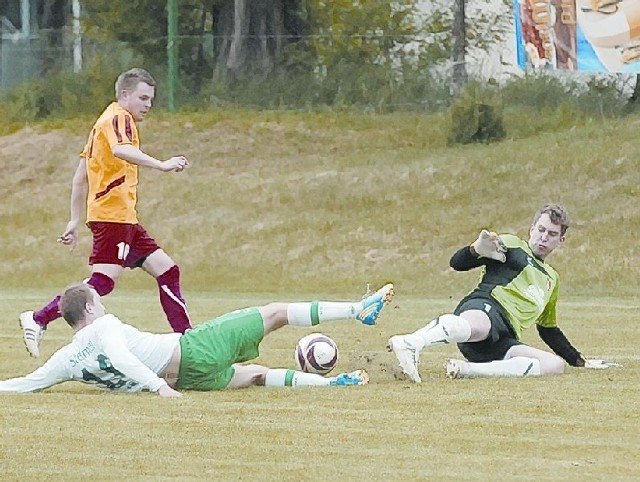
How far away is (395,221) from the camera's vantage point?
23.2 meters

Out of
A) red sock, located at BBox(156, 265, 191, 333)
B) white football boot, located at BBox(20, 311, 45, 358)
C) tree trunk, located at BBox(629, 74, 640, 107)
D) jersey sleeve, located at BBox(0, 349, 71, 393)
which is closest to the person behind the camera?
jersey sleeve, located at BBox(0, 349, 71, 393)

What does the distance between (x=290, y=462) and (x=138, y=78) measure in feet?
15.5

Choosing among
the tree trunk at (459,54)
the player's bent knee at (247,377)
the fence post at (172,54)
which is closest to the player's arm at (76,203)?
the player's bent knee at (247,377)

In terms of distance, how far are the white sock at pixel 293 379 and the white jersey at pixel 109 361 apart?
0.67m

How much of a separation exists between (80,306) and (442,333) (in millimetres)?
2078

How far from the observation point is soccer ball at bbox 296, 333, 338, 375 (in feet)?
32.4

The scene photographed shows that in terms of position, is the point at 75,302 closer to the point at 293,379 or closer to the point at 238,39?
the point at 293,379

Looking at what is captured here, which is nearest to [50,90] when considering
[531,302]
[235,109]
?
[235,109]

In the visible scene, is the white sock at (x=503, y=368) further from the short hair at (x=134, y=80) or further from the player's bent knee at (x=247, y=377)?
the short hair at (x=134, y=80)

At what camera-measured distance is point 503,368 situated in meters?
9.95

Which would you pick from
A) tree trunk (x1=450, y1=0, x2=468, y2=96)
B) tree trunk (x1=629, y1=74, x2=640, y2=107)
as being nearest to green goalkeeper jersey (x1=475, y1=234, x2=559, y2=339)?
tree trunk (x1=629, y1=74, x2=640, y2=107)

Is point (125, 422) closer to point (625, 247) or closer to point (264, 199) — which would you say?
point (625, 247)

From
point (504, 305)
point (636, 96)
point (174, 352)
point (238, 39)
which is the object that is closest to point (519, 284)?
point (504, 305)

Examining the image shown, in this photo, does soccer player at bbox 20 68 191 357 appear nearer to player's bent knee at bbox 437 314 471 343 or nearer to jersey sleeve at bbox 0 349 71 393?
jersey sleeve at bbox 0 349 71 393
